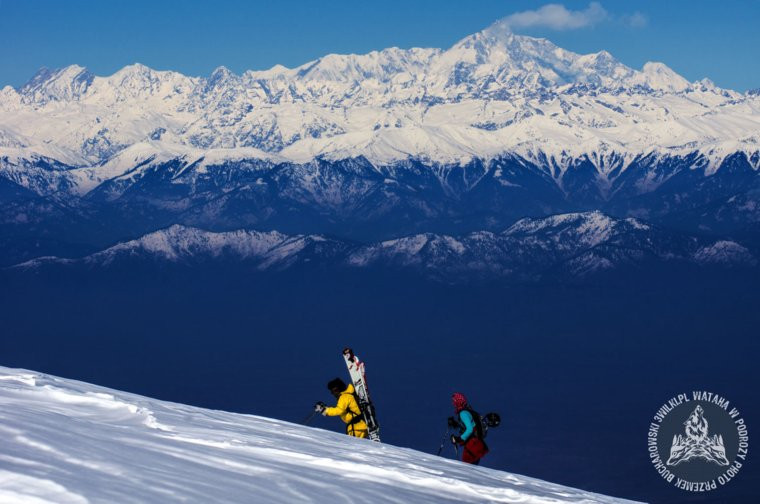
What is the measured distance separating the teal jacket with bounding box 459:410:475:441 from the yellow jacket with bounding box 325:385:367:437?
304cm

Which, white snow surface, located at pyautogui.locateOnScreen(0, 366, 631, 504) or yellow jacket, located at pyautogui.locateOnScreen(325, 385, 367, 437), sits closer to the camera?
white snow surface, located at pyautogui.locateOnScreen(0, 366, 631, 504)

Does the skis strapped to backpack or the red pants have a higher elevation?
the skis strapped to backpack

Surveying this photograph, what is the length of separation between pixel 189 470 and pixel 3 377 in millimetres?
12499

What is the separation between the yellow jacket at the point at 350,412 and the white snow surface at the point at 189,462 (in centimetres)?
66

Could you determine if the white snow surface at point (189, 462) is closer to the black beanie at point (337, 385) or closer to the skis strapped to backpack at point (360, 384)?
the skis strapped to backpack at point (360, 384)

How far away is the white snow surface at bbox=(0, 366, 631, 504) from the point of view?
19.5 meters

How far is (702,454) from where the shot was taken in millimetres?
42938

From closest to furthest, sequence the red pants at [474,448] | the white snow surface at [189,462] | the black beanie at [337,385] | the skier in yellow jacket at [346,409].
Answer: the white snow surface at [189,462] → the skier in yellow jacket at [346,409] → the black beanie at [337,385] → the red pants at [474,448]

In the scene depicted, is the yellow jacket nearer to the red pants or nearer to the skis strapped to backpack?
the skis strapped to backpack

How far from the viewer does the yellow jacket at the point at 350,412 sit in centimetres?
3200

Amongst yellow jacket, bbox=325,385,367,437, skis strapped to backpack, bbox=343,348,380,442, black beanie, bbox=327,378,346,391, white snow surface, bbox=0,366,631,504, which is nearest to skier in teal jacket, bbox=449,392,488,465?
white snow surface, bbox=0,366,631,504

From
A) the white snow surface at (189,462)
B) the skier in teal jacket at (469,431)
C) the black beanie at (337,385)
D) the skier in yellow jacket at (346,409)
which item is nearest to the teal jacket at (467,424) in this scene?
the skier in teal jacket at (469,431)

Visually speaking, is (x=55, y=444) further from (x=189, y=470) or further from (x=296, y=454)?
(x=296, y=454)

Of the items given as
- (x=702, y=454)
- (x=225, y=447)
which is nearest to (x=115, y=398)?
(x=225, y=447)
